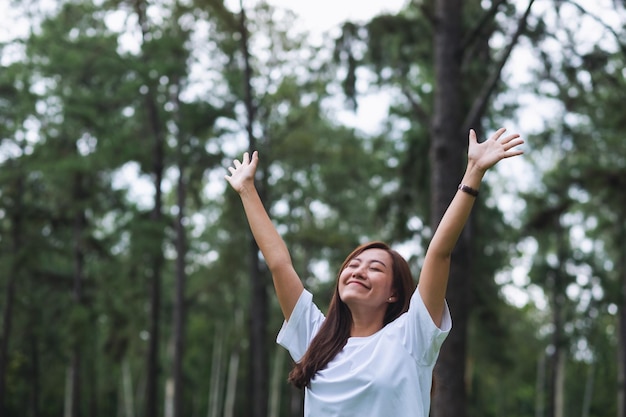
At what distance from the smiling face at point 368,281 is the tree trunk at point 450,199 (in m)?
4.62

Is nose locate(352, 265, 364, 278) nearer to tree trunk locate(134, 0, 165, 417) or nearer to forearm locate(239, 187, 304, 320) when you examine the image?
forearm locate(239, 187, 304, 320)

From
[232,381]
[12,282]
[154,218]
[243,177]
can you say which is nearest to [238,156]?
[154,218]

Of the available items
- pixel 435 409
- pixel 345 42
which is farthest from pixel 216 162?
pixel 435 409

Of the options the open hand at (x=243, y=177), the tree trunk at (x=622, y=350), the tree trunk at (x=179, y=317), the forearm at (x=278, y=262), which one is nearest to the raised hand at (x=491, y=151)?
the forearm at (x=278, y=262)

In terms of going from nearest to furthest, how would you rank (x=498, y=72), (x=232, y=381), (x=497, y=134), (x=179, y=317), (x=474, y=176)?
(x=474, y=176)
(x=497, y=134)
(x=498, y=72)
(x=179, y=317)
(x=232, y=381)

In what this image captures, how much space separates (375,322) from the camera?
3.06 metres

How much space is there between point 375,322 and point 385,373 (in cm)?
35

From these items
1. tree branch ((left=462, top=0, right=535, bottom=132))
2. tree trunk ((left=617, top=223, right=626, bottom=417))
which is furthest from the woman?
tree trunk ((left=617, top=223, right=626, bottom=417))

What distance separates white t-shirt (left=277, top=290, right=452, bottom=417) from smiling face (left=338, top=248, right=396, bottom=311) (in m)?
0.13

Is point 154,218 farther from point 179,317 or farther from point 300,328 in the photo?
point 300,328

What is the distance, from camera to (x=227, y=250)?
20328mm

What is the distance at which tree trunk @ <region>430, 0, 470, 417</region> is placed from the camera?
770 centimetres

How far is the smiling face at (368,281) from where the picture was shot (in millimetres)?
2992

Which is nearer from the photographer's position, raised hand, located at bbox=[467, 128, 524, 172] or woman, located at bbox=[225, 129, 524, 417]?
woman, located at bbox=[225, 129, 524, 417]
